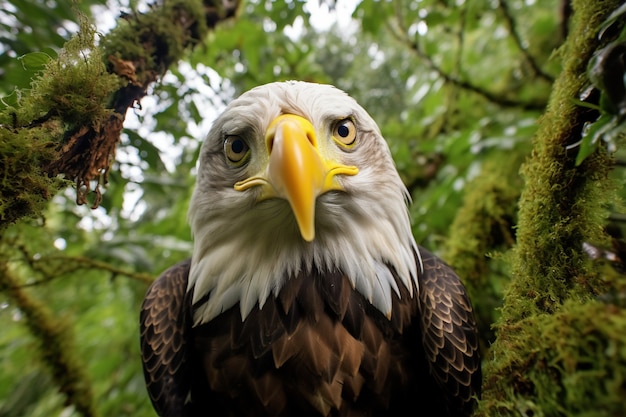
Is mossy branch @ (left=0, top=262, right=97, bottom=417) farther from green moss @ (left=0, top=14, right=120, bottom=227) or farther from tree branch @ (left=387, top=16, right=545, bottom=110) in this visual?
tree branch @ (left=387, top=16, right=545, bottom=110)

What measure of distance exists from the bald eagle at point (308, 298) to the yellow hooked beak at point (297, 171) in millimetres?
17

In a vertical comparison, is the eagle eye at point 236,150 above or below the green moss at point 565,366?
above

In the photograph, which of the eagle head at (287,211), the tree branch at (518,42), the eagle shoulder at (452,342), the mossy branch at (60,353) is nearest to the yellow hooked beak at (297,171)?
the eagle head at (287,211)

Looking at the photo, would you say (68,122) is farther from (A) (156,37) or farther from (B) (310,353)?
(B) (310,353)

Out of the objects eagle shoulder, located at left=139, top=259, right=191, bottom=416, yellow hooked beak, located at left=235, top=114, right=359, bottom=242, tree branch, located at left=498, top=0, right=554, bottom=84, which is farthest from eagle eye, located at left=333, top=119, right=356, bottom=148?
tree branch, located at left=498, top=0, right=554, bottom=84

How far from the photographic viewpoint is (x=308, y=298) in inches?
70.3

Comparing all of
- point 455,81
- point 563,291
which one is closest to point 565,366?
point 563,291

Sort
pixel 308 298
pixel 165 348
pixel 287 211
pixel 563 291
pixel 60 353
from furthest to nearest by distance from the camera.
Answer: pixel 60 353 → pixel 165 348 → pixel 308 298 → pixel 287 211 → pixel 563 291

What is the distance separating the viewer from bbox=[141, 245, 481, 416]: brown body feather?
168cm

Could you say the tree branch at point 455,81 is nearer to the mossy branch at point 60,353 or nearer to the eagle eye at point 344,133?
the eagle eye at point 344,133

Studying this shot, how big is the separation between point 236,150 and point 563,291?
1.42m

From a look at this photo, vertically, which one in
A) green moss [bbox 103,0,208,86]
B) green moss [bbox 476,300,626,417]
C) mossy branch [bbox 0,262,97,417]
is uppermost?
green moss [bbox 103,0,208,86]

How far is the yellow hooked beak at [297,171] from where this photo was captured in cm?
137

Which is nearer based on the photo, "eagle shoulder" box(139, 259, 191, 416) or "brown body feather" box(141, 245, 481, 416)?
"brown body feather" box(141, 245, 481, 416)
